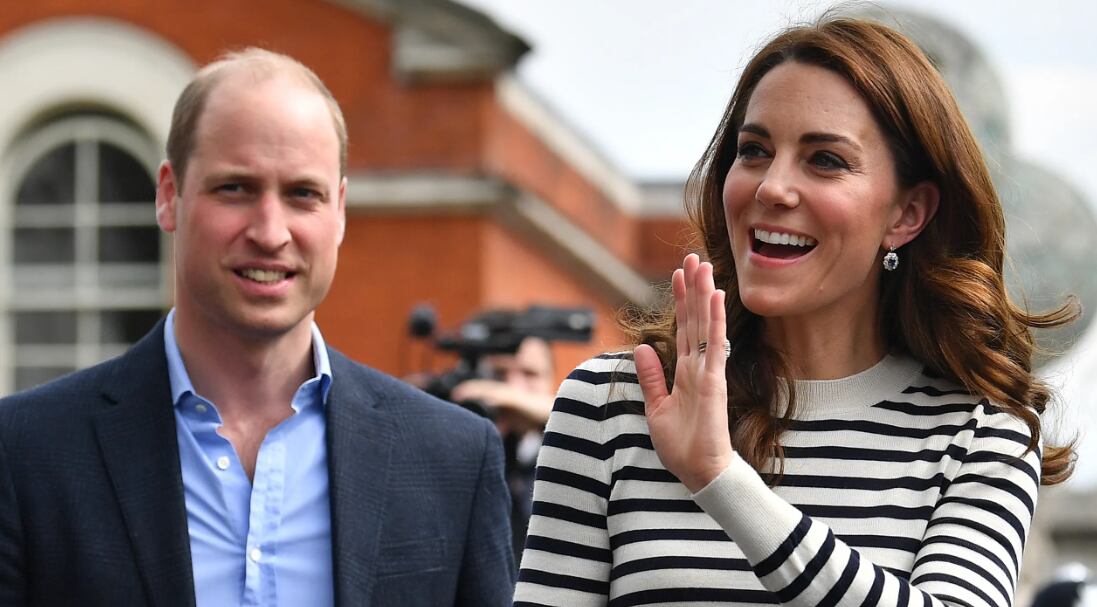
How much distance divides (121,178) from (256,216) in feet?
40.5

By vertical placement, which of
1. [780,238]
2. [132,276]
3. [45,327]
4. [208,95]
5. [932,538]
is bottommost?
[932,538]

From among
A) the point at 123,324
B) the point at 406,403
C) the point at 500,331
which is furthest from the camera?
the point at 123,324

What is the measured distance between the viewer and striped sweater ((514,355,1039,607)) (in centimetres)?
268

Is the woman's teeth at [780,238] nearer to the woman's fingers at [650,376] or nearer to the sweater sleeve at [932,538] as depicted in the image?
the woman's fingers at [650,376]

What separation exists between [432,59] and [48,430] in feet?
37.5

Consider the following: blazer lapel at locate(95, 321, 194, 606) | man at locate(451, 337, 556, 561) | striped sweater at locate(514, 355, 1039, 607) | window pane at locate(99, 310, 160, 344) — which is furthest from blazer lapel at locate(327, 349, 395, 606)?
window pane at locate(99, 310, 160, 344)

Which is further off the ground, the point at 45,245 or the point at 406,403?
the point at 45,245

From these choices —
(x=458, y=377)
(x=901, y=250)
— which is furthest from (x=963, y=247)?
(x=458, y=377)

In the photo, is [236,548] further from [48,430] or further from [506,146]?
[506,146]

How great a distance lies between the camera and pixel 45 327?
15.2 m

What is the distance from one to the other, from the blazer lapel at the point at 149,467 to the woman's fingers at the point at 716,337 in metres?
1.08

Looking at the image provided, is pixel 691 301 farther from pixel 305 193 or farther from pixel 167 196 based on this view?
pixel 167 196

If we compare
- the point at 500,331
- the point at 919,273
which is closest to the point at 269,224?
Answer: the point at 919,273

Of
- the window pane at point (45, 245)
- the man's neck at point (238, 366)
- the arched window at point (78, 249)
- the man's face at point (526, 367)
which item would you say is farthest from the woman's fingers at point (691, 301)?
the window pane at point (45, 245)
